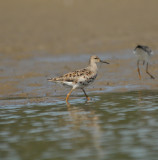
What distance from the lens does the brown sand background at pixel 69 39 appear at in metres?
15.9

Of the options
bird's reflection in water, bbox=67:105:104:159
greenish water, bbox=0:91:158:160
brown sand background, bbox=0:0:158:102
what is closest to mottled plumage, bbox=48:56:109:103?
greenish water, bbox=0:91:158:160

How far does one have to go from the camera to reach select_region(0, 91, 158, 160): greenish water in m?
7.58

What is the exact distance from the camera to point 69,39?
2338 centimetres

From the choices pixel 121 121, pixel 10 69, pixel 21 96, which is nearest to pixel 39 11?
pixel 10 69

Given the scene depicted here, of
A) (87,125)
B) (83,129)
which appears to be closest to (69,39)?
(87,125)

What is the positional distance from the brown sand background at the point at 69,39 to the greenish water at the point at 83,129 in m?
2.35

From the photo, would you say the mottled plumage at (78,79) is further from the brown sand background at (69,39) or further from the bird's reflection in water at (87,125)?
the brown sand background at (69,39)

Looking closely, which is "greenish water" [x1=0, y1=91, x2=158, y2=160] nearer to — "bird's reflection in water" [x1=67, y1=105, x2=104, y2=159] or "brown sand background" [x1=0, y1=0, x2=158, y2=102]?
"bird's reflection in water" [x1=67, y1=105, x2=104, y2=159]

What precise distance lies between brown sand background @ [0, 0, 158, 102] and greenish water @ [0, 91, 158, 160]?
7.70 ft

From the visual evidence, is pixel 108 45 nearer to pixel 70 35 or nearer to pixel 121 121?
pixel 70 35

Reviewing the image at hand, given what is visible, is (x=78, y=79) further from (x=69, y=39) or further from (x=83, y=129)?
(x=69, y=39)

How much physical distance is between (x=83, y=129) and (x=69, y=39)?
47.5 ft

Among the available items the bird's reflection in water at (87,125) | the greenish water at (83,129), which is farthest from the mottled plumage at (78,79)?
the bird's reflection in water at (87,125)

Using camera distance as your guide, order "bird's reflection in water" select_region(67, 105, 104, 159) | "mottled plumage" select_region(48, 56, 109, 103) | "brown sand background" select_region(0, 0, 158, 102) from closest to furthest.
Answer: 1. "bird's reflection in water" select_region(67, 105, 104, 159)
2. "mottled plumage" select_region(48, 56, 109, 103)
3. "brown sand background" select_region(0, 0, 158, 102)
